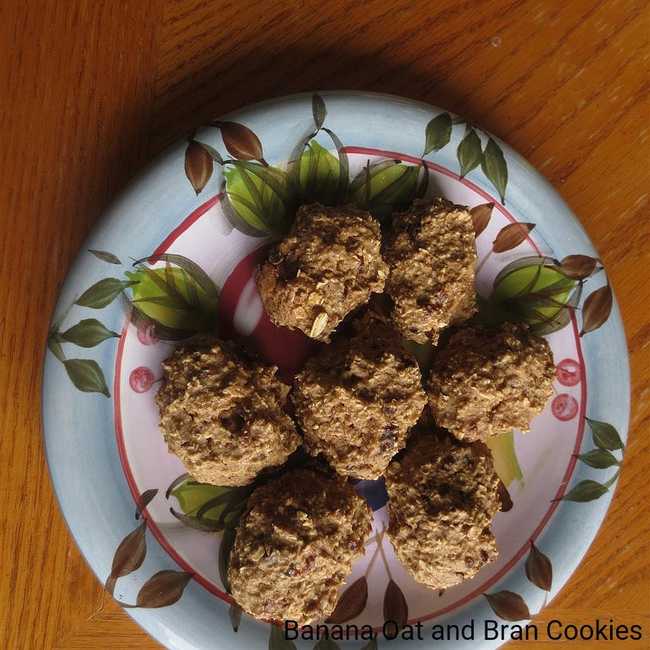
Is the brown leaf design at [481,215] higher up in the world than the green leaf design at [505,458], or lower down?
higher up

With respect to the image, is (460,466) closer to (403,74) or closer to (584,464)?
(584,464)

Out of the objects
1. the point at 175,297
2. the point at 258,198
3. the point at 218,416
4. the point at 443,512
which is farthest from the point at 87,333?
the point at 443,512

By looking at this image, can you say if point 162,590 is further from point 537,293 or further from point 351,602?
point 537,293

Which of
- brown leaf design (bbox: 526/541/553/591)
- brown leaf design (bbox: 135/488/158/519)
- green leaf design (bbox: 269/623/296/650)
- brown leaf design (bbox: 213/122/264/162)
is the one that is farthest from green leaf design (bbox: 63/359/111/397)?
brown leaf design (bbox: 526/541/553/591)

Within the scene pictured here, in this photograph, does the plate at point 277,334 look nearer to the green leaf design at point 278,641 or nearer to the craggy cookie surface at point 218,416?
the green leaf design at point 278,641

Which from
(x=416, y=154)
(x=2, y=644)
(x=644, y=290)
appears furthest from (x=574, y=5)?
(x=2, y=644)

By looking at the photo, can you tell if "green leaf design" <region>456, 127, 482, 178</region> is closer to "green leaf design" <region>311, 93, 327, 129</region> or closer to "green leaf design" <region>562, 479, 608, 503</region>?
"green leaf design" <region>311, 93, 327, 129</region>

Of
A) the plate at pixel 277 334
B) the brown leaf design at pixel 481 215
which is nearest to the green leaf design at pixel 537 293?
the plate at pixel 277 334

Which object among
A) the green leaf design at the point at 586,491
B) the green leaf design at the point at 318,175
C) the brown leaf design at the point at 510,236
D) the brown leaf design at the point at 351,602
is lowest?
the brown leaf design at the point at 351,602
